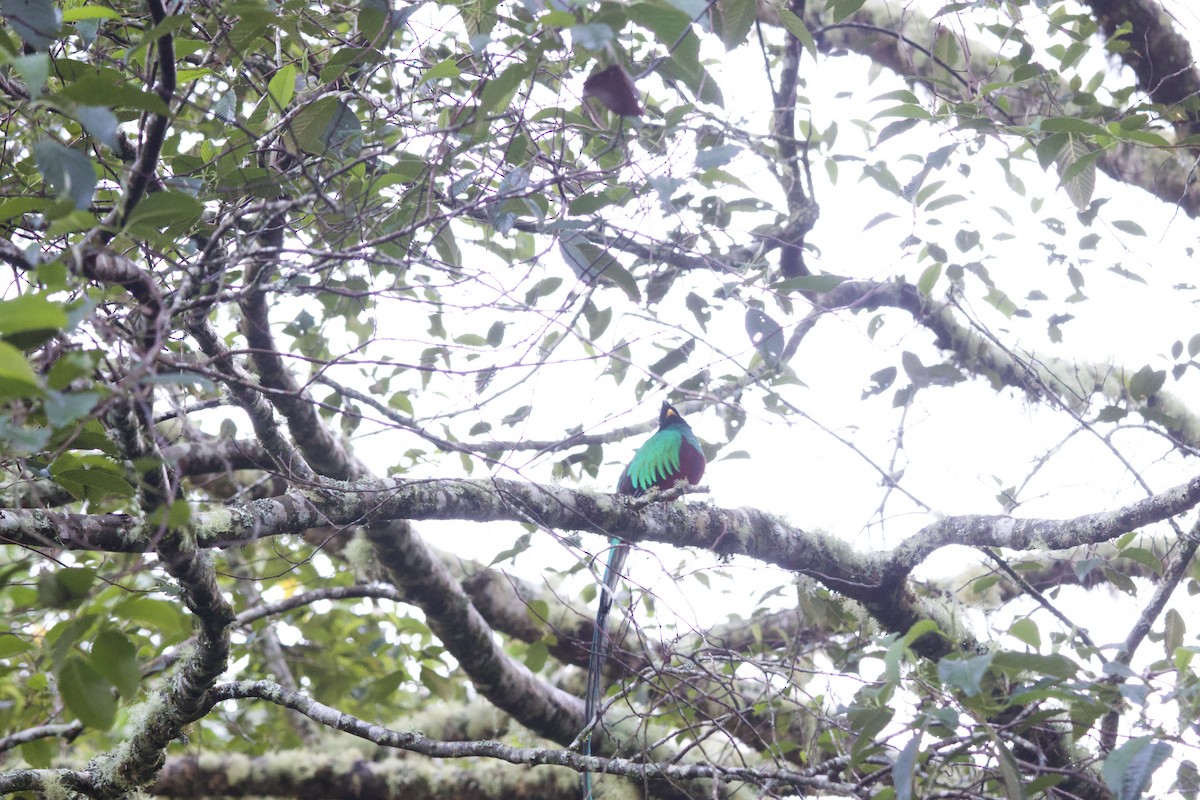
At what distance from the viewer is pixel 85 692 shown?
50.3 inches

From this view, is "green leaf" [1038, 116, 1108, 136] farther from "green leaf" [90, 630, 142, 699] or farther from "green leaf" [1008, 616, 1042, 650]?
"green leaf" [90, 630, 142, 699]

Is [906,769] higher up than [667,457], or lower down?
lower down

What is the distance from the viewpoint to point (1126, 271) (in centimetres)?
326

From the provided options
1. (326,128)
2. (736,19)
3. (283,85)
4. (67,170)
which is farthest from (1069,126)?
(67,170)

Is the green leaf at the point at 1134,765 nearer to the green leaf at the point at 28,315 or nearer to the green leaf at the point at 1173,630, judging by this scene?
the green leaf at the point at 1173,630

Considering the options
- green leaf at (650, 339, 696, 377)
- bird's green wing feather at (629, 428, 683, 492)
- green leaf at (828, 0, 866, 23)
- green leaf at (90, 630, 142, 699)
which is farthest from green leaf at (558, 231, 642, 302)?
bird's green wing feather at (629, 428, 683, 492)

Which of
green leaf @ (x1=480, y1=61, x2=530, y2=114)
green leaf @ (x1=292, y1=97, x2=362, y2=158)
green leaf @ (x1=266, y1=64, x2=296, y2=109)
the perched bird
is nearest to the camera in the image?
green leaf @ (x1=480, y1=61, x2=530, y2=114)

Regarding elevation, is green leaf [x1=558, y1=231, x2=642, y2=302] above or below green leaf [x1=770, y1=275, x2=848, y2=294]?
above

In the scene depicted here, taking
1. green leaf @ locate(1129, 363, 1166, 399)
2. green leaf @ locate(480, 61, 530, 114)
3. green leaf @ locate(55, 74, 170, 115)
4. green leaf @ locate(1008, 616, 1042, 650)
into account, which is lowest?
green leaf @ locate(1008, 616, 1042, 650)

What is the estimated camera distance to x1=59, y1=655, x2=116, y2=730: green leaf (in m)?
1.27

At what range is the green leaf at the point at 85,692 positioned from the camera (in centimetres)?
127

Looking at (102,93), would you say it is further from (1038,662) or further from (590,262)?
(1038,662)

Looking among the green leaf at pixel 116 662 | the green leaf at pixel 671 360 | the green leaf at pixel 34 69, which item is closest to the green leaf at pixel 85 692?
the green leaf at pixel 116 662

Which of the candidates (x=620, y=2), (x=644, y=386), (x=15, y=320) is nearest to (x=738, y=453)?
(x=644, y=386)
